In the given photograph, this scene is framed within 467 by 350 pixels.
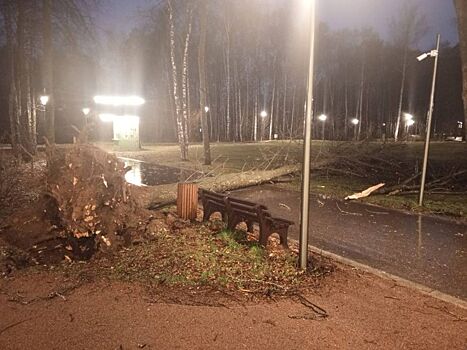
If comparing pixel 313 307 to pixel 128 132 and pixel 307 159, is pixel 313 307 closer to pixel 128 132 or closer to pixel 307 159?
pixel 307 159

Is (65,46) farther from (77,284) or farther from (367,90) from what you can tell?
(367,90)

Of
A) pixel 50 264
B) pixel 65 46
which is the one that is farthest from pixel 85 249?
pixel 65 46

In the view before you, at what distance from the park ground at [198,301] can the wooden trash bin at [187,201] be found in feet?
4.80

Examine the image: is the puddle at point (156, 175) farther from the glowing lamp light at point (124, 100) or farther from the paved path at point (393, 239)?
the glowing lamp light at point (124, 100)

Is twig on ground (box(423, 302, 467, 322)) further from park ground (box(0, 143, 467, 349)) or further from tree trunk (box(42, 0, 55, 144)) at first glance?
tree trunk (box(42, 0, 55, 144))

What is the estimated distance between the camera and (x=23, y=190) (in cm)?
859

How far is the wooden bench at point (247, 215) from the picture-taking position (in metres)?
6.10

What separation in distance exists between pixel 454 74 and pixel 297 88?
17802 millimetres

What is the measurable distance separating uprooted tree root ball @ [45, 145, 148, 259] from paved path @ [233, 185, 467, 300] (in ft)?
11.1

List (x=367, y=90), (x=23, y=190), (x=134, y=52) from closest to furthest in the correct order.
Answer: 1. (x=23, y=190)
2. (x=134, y=52)
3. (x=367, y=90)

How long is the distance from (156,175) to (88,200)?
8860 mm

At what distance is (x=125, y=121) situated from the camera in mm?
26172

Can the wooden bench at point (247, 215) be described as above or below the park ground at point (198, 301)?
above

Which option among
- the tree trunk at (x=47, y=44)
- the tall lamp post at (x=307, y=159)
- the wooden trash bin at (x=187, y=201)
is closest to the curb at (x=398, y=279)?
the tall lamp post at (x=307, y=159)
